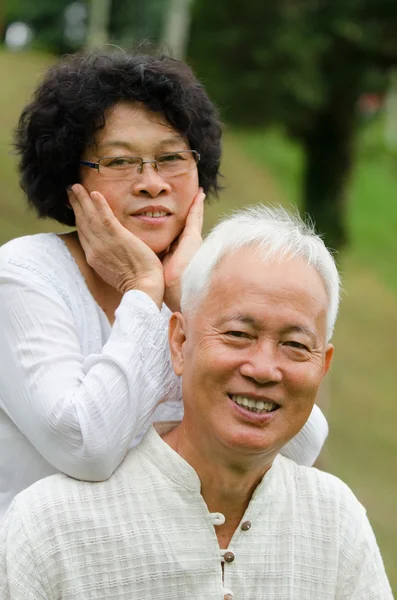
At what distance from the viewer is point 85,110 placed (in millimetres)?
3008

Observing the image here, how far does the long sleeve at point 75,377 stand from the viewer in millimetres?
2555

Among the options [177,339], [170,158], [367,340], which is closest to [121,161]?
[170,158]

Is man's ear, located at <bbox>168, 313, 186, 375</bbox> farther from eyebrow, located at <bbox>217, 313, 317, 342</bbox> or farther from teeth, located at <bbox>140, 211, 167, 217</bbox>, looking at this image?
teeth, located at <bbox>140, 211, 167, 217</bbox>

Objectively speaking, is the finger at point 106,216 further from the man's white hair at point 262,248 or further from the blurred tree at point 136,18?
the blurred tree at point 136,18

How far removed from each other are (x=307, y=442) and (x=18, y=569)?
847 millimetres

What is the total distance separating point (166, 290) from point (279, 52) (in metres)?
11.7

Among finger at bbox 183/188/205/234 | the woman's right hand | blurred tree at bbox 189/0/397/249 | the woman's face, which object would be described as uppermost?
the woman's face

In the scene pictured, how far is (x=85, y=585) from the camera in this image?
97.5 inches

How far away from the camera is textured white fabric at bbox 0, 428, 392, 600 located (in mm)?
2469

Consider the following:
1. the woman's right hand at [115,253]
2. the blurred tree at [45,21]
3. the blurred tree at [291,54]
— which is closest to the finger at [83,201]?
the woman's right hand at [115,253]

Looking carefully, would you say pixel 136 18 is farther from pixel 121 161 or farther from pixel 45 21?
pixel 121 161

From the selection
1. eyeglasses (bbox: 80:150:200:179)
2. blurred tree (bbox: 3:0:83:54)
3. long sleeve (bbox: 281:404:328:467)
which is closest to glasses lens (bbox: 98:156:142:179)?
eyeglasses (bbox: 80:150:200:179)

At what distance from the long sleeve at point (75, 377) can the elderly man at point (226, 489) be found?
9cm

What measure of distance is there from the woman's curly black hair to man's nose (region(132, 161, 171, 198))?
0.17 metres
